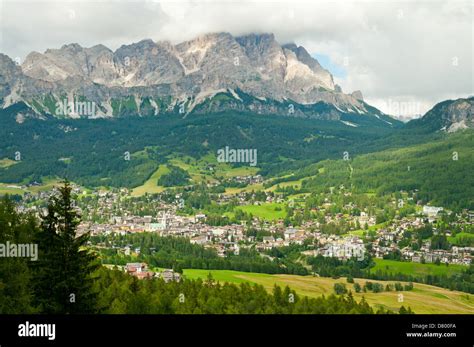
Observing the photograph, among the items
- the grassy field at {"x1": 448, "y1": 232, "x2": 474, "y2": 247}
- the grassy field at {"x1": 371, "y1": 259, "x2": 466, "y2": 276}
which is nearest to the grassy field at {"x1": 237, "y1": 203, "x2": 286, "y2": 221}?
the grassy field at {"x1": 448, "y1": 232, "x2": 474, "y2": 247}

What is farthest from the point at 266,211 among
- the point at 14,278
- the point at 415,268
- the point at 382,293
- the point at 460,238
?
the point at 14,278

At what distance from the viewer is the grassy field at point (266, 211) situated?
6747 inches

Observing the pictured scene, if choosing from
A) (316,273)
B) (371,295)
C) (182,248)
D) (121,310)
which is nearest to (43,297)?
(121,310)

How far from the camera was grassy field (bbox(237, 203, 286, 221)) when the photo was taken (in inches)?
6747

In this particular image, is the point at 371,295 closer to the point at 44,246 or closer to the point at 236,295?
the point at 236,295

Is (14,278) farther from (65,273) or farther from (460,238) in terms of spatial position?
(460,238)

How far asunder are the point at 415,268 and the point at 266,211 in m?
76.1

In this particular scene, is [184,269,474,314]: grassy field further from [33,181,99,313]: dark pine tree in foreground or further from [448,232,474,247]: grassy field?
[33,181,99,313]: dark pine tree in foreground

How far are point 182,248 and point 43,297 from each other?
91.1m

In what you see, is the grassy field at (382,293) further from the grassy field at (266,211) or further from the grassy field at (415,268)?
the grassy field at (266,211)

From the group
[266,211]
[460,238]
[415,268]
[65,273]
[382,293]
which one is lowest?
[382,293]

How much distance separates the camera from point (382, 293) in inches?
3322

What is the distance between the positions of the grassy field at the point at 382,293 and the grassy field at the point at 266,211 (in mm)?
73601
